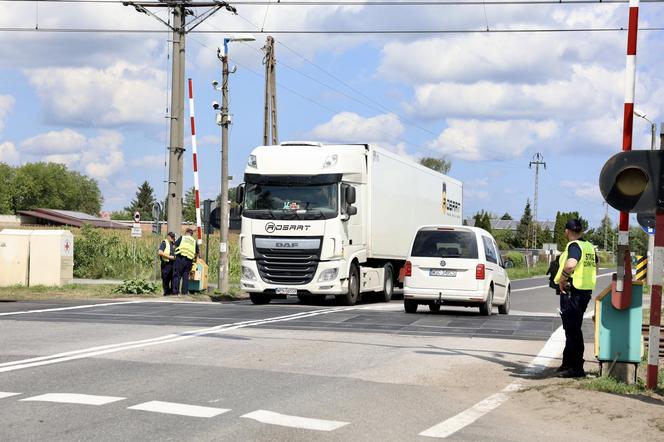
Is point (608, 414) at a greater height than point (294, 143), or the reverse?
point (294, 143)

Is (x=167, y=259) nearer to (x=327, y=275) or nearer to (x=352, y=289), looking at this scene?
(x=327, y=275)

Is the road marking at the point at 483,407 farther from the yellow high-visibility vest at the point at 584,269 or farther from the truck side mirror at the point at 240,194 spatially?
the truck side mirror at the point at 240,194

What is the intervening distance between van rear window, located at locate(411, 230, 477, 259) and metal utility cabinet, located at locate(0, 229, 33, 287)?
12196mm

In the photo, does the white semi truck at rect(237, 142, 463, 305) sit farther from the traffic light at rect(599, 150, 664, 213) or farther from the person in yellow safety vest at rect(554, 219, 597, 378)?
the traffic light at rect(599, 150, 664, 213)

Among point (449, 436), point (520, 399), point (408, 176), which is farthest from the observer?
→ point (408, 176)

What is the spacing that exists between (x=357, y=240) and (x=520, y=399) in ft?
47.8

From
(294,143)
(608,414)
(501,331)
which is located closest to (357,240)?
(294,143)

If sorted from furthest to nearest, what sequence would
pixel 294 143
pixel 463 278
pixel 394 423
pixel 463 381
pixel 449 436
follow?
pixel 294 143
pixel 463 278
pixel 463 381
pixel 394 423
pixel 449 436

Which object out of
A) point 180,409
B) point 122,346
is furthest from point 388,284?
point 180,409

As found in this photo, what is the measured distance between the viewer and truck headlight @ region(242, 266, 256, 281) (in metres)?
22.5

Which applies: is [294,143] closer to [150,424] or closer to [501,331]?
[501,331]

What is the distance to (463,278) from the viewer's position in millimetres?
19594

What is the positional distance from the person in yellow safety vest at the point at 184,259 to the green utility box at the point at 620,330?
52.2 feet

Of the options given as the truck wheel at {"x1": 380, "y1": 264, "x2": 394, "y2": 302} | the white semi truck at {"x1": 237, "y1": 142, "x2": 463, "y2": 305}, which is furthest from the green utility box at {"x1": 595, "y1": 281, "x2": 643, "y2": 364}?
the truck wheel at {"x1": 380, "y1": 264, "x2": 394, "y2": 302}
